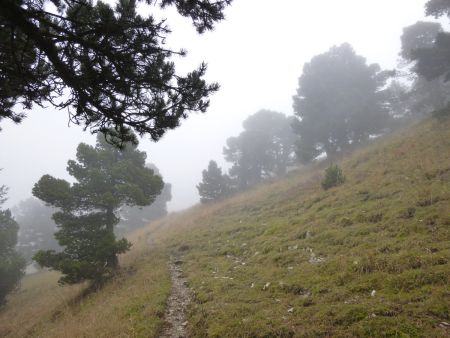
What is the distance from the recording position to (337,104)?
112ft

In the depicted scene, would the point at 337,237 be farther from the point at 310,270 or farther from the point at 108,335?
the point at 108,335

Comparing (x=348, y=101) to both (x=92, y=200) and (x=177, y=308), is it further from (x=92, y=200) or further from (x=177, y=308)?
(x=177, y=308)

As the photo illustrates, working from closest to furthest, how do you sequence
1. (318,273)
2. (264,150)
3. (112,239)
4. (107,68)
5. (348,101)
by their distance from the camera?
(107,68) < (318,273) < (112,239) < (348,101) < (264,150)

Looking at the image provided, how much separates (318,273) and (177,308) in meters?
4.37

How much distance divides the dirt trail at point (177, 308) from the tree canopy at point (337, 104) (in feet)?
79.0

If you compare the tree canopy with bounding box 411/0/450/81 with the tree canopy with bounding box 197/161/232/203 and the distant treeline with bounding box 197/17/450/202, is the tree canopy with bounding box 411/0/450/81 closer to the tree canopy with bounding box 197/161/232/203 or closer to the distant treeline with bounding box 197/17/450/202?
the distant treeline with bounding box 197/17/450/202

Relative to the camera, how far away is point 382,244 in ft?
28.2

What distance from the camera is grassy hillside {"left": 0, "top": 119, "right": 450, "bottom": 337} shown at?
6002mm

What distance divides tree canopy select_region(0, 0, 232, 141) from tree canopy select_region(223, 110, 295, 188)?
35.4 meters

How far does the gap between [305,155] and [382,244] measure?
80.4ft

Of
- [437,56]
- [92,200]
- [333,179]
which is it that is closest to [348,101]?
[437,56]

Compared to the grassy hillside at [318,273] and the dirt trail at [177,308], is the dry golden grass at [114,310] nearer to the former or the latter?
the grassy hillside at [318,273]

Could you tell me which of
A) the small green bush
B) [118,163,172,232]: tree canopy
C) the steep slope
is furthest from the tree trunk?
[118,163,172,232]: tree canopy

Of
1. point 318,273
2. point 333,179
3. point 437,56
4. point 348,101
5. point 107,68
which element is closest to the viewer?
point 107,68
